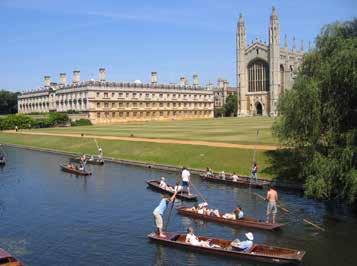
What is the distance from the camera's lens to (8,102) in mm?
183375

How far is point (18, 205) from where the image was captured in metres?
34.7

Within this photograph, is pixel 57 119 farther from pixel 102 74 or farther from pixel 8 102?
pixel 8 102

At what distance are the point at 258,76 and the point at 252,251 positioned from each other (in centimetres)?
14334

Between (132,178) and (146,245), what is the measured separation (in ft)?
70.9

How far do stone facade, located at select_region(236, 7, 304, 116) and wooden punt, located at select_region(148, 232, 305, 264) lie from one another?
13067 centimetres

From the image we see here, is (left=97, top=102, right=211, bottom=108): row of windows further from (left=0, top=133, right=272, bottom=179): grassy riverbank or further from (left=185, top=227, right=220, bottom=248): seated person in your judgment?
(left=185, top=227, right=220, bottom=248): seated person

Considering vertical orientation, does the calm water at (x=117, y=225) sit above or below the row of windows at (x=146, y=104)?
below

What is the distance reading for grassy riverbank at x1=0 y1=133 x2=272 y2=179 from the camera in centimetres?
4800

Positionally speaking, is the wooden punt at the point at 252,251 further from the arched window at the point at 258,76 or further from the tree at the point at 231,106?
the tree at the point at 231,106

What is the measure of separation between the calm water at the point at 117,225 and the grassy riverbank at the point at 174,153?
565cm

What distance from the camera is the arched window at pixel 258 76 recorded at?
159625 millimetres

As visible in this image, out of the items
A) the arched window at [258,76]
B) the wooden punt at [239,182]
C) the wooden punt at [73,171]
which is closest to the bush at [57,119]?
the arched window at [258,76]

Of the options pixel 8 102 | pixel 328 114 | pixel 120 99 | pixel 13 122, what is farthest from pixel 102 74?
pixel 328 114

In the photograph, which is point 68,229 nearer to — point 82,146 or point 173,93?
point 82,146
